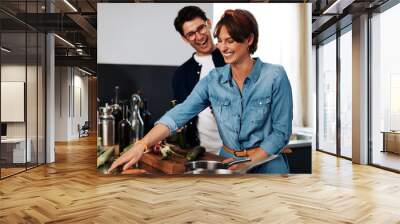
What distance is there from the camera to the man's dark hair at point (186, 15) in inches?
224

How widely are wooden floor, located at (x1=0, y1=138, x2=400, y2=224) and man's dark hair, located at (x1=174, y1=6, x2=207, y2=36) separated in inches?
87.1

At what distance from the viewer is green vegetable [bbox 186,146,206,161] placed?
567 cm

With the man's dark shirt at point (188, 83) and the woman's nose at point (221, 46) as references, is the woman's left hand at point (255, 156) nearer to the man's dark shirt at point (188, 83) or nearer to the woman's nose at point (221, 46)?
the man's dark shirt at point (188, 83)

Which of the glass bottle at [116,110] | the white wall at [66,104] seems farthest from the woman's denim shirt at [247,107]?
the white wall at [66,104]

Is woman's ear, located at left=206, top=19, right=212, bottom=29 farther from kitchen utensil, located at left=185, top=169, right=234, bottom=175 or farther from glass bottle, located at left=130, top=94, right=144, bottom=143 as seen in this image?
kitchen utensil, located at left=185, top=169, right=234, bottom=175

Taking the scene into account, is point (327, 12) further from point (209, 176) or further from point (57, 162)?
point (57, 162)

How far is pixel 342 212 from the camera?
396 cm

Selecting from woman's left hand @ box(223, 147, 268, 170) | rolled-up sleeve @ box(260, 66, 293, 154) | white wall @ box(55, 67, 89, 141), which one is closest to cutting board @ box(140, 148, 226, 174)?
woman's left hand @ box(223, 147, 268, 170)

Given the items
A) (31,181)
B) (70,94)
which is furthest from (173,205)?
(70,94)

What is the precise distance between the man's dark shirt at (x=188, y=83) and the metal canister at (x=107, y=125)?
968 millimetres

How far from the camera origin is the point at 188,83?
5742 mm

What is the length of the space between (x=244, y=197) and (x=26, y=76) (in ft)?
13.9

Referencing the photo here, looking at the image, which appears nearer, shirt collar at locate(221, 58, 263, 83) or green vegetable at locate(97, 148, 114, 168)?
shirt collar at locate(221, 58, 263, 83)

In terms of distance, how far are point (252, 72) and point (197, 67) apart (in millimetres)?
781
